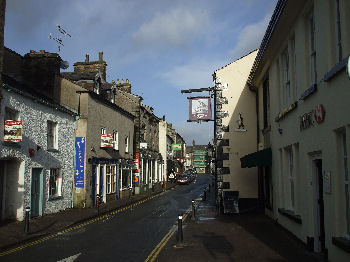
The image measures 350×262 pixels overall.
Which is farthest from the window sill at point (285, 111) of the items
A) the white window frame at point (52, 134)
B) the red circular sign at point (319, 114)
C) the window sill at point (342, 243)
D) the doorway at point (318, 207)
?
the white window frame at point (52, 134)

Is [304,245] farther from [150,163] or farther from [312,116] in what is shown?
[150,163]

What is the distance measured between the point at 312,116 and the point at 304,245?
3632 millimetres

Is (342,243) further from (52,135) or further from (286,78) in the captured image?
(52,135)

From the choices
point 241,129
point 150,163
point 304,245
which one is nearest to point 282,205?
point 304,245

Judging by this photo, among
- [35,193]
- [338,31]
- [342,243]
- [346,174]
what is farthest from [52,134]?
[342,243]

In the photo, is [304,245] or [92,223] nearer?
[304,245]

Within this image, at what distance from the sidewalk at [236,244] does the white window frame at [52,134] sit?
8680 millimetres

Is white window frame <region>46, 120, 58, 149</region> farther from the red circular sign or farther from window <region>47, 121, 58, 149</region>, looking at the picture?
the red circular sign

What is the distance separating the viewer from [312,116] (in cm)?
927

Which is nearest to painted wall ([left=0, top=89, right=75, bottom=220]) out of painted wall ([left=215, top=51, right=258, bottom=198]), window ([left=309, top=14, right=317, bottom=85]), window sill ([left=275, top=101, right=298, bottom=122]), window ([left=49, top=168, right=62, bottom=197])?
window ([left=49, top=168, right=62, bottom=197])

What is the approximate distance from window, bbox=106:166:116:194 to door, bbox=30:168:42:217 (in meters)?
8.66

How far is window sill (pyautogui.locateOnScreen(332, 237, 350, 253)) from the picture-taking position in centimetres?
696

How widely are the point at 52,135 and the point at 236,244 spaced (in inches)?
493

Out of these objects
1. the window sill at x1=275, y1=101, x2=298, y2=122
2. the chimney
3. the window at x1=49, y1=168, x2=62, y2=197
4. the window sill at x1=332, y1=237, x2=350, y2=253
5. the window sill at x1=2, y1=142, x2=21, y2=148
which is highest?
the chimney
